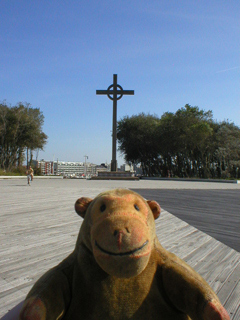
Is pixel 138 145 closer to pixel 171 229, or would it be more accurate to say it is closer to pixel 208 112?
pixel 208 112

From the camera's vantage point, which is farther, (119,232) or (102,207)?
(102,207)

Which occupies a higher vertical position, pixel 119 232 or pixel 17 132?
pixel 17 132

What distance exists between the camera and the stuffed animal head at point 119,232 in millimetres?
1054

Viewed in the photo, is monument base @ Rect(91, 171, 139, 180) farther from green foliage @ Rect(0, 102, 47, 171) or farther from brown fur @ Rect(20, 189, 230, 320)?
brown fur @ Rect(20, 189, 230, 320)

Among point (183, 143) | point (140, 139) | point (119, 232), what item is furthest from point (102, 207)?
point (140, 139)

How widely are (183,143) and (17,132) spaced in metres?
18.3

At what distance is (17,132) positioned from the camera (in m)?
29.4

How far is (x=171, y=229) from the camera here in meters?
4.47

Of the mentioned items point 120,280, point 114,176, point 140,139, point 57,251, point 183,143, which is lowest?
point 57,251

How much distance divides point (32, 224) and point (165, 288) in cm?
374

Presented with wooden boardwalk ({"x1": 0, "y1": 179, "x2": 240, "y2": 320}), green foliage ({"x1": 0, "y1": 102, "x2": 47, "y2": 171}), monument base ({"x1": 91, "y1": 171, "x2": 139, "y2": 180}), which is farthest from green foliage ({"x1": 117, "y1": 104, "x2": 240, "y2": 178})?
wooden boardwalk ({"x1": 0, "y1": 179, "x2": 240, "y2": 320})

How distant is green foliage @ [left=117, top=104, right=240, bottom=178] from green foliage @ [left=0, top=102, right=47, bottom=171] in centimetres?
1160

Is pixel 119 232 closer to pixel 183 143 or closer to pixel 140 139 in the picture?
pixel 183 143

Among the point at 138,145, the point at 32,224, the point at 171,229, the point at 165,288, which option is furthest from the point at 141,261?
the point at 138,145
